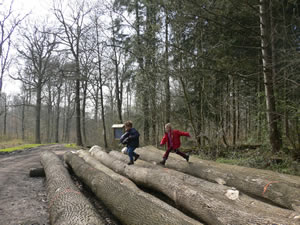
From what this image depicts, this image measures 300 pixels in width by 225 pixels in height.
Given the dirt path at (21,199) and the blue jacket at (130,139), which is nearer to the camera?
the dirt path at (21,199)

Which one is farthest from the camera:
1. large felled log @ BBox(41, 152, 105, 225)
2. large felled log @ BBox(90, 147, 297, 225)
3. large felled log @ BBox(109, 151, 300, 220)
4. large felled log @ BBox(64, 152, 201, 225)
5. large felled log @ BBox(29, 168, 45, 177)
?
large felled log @ BBox(29, 168, 45, 177)

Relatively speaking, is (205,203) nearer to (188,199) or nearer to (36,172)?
(188,199)

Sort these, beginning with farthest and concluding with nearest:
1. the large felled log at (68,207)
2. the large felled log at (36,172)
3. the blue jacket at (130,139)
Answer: the large felled log at (36,172), the blue jacket at (130,139), the large felled log at (68,207)

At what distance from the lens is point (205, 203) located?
3.48 meters

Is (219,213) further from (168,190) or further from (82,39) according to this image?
(82,39)

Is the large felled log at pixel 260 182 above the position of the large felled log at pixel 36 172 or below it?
above

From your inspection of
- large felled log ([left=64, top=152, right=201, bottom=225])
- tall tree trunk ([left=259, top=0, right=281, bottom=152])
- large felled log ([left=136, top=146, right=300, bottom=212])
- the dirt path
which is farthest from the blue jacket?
tall tree trunk ([left=259, top=0, right=281, bottom=152])

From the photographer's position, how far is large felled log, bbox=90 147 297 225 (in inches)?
112

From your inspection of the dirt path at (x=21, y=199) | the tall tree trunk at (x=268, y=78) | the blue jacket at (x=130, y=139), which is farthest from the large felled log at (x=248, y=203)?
the tall tree trunk at (x=268, y=78)

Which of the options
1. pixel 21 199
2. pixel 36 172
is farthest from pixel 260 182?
pixel 36 172

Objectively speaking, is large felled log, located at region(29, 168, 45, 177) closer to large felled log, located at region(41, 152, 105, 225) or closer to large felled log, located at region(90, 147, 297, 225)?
large felled log, located at region(41, 152, 105, 225)

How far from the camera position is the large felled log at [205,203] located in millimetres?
2850

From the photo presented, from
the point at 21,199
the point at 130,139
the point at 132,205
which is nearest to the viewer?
the point at 132,205

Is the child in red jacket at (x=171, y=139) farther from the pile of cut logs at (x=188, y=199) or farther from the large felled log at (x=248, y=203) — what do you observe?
the large felled log at (x=248, y=203)
